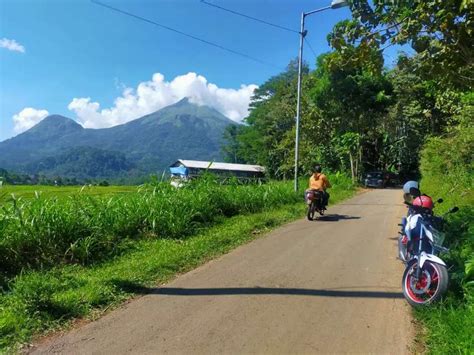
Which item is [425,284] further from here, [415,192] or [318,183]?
[318,183]

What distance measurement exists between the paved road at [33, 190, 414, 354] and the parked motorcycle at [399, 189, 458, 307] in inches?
9.8

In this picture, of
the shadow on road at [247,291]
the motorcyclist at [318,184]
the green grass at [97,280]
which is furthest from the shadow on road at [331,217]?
the shadow on road at [247,291]

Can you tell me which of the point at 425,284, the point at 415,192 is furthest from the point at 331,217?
the point at 425,284

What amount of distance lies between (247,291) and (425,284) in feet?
7.01

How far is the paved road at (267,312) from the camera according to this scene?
4023mm

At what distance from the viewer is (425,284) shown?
4977 millimetres

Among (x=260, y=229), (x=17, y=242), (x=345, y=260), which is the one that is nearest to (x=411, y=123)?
(x=260, y=229)

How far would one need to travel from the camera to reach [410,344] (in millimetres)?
4094

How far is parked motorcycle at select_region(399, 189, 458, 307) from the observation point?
481cm

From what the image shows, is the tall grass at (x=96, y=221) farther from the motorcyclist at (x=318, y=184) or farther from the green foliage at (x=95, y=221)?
the motorcyclist at (x=318, y=184)

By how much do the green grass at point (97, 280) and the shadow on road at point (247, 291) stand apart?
0.04 meters

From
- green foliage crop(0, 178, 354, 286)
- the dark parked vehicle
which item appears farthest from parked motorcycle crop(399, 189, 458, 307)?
the dark parked vehicle

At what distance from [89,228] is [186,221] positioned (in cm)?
239

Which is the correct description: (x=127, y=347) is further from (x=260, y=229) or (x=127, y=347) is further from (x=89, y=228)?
(x=260, y=229)
